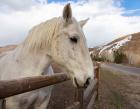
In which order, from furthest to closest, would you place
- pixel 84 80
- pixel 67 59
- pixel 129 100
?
pixel 129 100, pixel 67 59, pixel 84 80

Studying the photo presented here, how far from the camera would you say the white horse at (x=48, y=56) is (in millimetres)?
3941

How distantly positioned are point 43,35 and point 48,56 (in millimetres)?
309

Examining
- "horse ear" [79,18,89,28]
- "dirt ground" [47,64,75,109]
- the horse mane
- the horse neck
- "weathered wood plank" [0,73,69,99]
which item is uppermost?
"horse ear" [79,18,89,28]

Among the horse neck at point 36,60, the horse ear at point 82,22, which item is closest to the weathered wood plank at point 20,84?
the horse neck at point 36,60

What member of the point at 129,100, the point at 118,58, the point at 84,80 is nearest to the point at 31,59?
the point at 84,80

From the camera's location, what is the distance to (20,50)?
15.0 feet

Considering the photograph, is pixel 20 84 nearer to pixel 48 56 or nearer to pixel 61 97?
pixel 48 56

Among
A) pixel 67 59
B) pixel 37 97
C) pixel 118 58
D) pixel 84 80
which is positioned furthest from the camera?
pixel 118 58

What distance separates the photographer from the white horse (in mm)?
3941

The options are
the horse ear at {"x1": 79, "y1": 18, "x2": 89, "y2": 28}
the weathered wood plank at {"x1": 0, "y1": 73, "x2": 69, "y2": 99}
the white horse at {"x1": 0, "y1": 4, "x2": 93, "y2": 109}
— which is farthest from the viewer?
the horse ear at {"x1": 79, "y1": 18, "x2": 89, "y2": 28}

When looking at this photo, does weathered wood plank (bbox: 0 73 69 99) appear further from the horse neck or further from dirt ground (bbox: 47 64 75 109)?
dirt ground (bbox: 47 64 75 109)

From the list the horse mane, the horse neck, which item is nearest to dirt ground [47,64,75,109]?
the horse neck

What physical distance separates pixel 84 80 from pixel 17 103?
102 cm

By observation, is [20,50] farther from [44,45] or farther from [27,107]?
[27,107]
